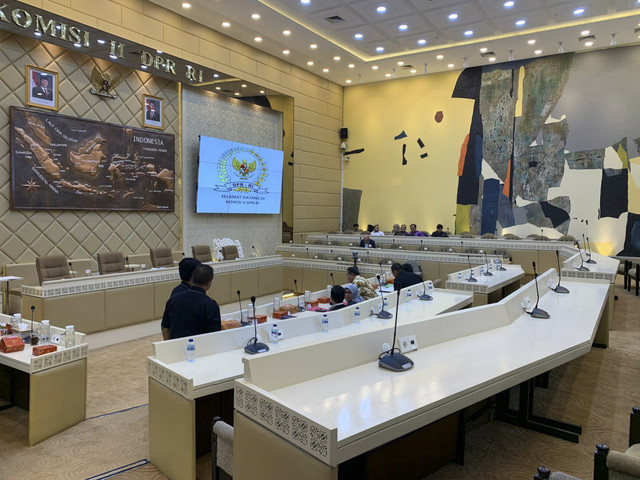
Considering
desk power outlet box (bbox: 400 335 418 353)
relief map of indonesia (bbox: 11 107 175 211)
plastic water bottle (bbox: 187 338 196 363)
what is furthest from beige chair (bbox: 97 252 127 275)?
desk power outlet box (bbox: 400 335 418 353)

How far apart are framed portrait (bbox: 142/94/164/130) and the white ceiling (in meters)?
1.70

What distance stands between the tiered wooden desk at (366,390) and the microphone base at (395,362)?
31mm

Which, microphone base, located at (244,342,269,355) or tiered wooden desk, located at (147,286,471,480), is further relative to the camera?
microphone base, located at (244,342,269,355)

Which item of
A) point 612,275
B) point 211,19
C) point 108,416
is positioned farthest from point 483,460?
point 211,19

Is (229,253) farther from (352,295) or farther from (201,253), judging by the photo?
(352,295)

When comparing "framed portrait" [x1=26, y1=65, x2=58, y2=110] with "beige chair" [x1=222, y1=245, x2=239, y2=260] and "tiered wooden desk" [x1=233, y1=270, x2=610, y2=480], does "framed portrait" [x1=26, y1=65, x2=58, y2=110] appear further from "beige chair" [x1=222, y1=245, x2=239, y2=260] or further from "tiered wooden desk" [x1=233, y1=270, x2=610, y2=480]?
"tiered wooden desk" [x1=233, y1=270, x2=610, y2=480]

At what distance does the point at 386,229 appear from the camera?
44.8ft

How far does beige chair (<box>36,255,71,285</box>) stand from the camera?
5.92 metres

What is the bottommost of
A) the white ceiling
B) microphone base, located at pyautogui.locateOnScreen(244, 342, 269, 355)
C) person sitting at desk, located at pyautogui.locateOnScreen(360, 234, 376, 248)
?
microphone base, located at pyautogui.locateOnScreen(244, 342, 269, 355)

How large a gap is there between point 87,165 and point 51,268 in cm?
246

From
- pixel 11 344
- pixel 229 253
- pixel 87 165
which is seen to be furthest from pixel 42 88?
pixel 11 344

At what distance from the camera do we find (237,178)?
10.7 m

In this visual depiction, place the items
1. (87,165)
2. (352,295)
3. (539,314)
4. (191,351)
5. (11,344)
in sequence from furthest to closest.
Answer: (87,165), (352,295), (539,314), (11,344), (191,351)

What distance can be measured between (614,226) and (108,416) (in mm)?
11083
